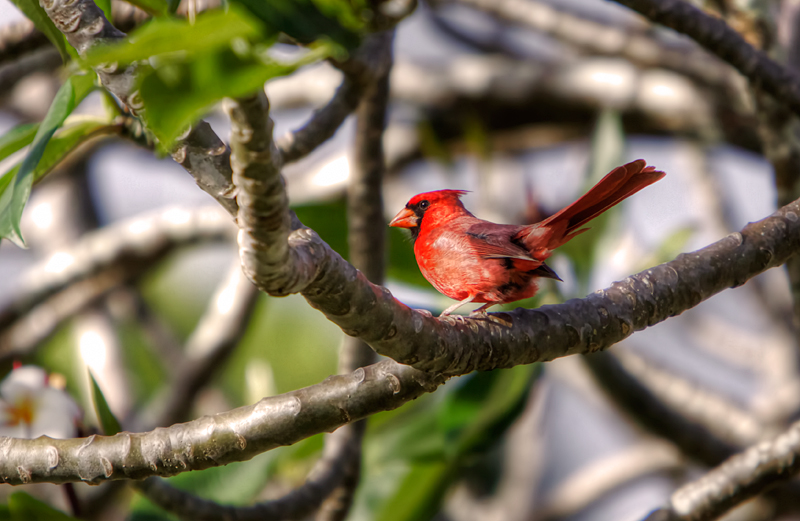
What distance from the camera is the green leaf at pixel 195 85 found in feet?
1.48

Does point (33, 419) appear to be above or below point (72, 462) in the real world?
below

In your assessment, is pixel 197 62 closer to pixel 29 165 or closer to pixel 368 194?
pixel 29 165

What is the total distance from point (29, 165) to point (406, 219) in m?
0.61

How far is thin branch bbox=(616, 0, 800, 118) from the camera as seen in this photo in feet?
4.50

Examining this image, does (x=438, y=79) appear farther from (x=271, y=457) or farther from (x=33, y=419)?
(x=33, y=419)

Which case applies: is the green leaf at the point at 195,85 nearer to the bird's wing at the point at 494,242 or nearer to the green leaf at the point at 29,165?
the green leaf at the point at 29,165

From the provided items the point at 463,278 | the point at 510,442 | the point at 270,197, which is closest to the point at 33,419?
the point at 463,278

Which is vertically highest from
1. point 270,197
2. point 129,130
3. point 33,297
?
point 270,197

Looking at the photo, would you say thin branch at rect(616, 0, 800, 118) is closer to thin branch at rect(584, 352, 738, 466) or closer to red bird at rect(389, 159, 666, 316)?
red bird at rect(389, 159, 666, 316)

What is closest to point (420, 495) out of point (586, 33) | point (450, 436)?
point (450, 436)

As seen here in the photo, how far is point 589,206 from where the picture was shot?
1013 millimetres

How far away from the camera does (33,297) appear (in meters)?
2.88

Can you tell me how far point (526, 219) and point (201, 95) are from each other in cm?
166

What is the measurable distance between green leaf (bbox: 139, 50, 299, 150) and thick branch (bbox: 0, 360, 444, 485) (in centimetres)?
49
